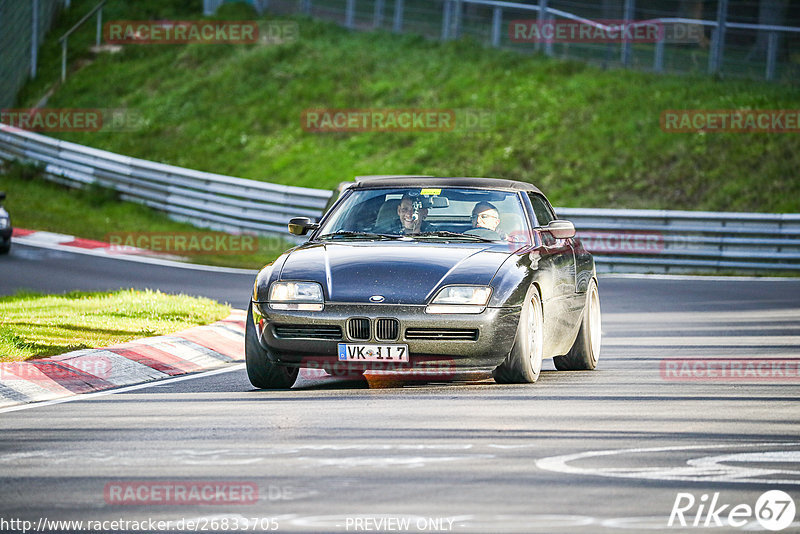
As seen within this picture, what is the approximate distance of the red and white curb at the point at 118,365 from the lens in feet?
31.4

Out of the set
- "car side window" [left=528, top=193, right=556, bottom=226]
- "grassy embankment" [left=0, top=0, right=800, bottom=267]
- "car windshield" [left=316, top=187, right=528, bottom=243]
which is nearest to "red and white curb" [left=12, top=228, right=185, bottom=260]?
"grassy embankment" [left=0, top=0, right=800, bottom=267]

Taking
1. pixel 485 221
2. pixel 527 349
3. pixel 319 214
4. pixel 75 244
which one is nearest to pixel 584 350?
pixel 485 221

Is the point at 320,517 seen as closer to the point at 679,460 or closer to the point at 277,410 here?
the point at 679,460

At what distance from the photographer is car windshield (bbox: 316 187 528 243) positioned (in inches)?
402

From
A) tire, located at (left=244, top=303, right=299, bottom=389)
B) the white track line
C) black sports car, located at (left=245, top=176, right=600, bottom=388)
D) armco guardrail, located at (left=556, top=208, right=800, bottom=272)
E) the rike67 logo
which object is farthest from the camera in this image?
armco guardrail, located at (left=556, top=208, right=800, bottom=272)

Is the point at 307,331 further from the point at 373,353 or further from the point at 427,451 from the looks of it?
the point at 427,451

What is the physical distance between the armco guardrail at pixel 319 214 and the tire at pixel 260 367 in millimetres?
13708

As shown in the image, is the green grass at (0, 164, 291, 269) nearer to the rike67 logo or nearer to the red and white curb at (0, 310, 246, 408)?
the red and white curb at (0, 310, 246, 408)

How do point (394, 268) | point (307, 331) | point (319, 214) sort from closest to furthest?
point (307, 331), point (394, 268), point (319, 214)

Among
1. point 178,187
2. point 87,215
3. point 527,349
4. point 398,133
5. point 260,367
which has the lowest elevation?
point 87,215

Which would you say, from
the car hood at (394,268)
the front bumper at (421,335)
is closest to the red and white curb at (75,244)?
the car hood at (394,268)

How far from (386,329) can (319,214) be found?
16.6 meters

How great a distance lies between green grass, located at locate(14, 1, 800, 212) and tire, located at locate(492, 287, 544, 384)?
55.6ft

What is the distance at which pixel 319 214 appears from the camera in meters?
25.5
